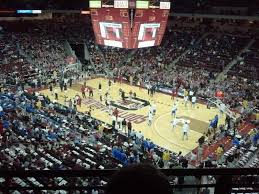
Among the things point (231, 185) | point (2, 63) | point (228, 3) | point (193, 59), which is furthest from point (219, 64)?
point (231, 185)

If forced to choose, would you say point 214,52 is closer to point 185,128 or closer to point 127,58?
point 127,58

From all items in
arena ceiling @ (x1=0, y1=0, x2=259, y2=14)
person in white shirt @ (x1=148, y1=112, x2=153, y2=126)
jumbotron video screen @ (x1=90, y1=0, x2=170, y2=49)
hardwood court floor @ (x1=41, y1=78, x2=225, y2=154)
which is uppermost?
arena ceiling @ (x1=0, y1=0, x2=259, y2=14)

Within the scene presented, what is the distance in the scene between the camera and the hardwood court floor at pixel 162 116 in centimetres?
1996

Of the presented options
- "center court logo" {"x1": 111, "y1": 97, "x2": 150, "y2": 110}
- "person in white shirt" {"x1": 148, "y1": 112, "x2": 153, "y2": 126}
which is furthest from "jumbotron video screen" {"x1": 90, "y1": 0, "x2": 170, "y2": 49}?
"center court logo" {"x1": 111, "y1": 97, "x2": 150, "y2": 110}

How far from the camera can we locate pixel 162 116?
79.2ft

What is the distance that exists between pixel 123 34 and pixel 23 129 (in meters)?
8.04

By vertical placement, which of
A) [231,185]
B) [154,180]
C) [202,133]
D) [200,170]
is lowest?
[202,133]

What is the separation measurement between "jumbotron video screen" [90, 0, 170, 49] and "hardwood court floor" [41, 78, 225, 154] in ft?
17.1

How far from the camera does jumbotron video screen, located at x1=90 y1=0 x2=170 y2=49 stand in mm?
20219

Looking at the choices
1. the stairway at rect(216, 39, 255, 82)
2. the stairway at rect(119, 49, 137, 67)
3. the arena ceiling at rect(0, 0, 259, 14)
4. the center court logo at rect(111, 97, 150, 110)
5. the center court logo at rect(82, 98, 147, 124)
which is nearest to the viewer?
the center court logo at rect(82, 98, 147, 124)

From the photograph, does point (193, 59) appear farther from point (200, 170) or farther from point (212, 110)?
point (200, 170)

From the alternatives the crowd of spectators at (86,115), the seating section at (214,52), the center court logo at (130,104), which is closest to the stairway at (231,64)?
the seating section at (214,52)

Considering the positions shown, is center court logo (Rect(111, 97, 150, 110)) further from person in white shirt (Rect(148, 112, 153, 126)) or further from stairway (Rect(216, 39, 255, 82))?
stairway (Rect(216, 39, 255, 82))

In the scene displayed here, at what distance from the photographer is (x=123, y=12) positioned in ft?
66.7
